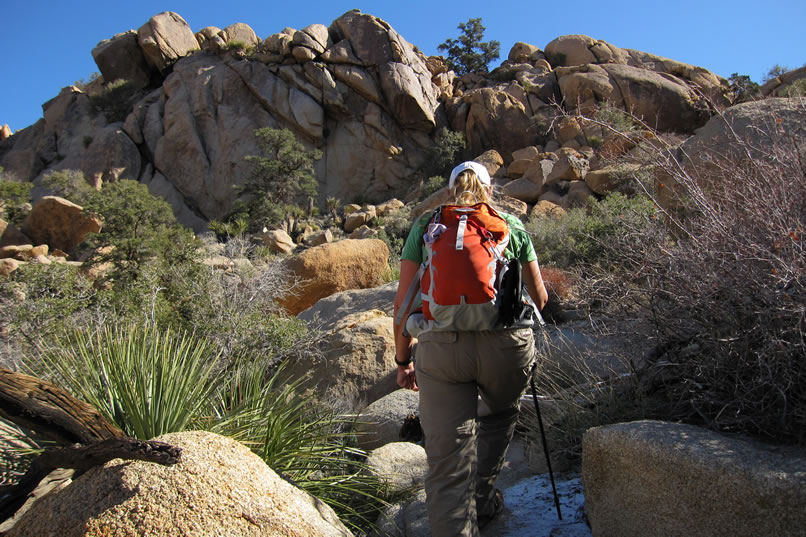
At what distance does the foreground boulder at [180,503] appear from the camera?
197 cm

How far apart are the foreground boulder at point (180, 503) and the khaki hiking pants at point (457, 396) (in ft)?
1.59

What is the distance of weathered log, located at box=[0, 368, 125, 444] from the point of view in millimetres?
2088

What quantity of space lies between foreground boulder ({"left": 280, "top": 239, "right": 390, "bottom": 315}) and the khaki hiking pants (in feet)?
25.0

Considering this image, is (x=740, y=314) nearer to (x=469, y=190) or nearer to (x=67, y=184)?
(x=469, y=190)

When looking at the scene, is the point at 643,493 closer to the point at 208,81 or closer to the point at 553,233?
the point at 553,233

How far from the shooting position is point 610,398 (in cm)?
329

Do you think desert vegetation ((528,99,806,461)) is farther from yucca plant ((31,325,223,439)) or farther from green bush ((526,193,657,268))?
green bush ((526,193,657,268))

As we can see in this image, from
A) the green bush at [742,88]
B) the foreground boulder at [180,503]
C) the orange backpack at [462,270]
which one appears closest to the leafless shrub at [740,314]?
the orange backpack at [462,270]

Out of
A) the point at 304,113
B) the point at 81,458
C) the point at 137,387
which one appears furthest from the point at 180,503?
the point at 304,113

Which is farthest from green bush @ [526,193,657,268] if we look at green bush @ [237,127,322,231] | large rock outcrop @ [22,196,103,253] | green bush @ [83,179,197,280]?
large rock outcrop @ [22,196,103,253]

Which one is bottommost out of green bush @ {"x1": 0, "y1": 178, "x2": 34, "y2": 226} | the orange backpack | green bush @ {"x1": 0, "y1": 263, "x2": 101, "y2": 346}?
the orange backpack

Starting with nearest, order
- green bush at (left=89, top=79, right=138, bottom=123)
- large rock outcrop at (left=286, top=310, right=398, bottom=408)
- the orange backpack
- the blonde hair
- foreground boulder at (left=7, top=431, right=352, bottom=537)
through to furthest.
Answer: foreground boulder at (left=7, top=431, right=352, bottom=537), the orange backpack, the blonde hair, large rock outcrop at (left=286, top=310, right=398, bottom=408), green bush at (left=89, top=79, right=138, bottom=123)

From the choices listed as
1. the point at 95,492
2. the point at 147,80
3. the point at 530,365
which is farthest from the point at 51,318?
the point at 147,80

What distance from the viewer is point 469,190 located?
2.61 metres
